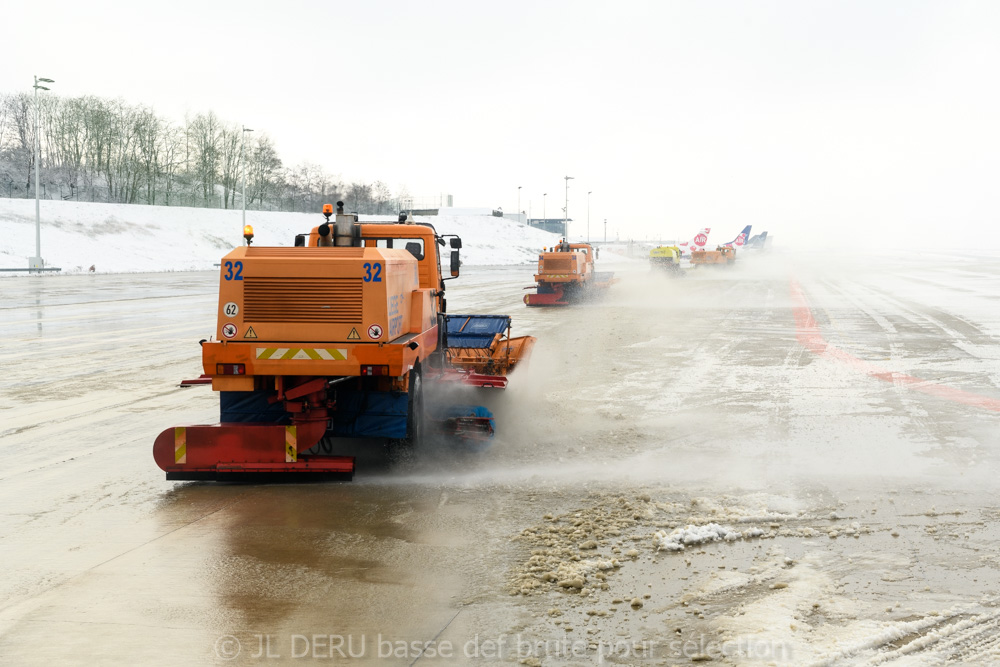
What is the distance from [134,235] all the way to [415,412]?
6292 cm

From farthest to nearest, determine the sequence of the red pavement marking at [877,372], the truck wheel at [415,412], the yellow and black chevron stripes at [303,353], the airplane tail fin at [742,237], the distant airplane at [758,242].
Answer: the distant airplane at [758,242] < the airplane tail fin at [742,237] < the red pavement marking at [877,372] < the truck wheel at [415,412] < the yellow and black chevron stripes at [303,353]

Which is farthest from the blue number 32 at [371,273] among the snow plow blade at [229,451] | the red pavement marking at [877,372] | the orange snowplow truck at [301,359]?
the red pavement marking at [877,372]

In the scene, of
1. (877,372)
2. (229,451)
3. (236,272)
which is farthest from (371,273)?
(877,372)

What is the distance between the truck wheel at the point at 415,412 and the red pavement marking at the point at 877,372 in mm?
7243

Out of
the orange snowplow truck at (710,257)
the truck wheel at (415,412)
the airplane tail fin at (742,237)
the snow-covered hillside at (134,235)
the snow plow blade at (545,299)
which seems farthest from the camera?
the airplane tail fin at (742,237)

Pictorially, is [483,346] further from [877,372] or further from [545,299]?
[545,299]

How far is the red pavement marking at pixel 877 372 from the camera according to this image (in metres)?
11.4

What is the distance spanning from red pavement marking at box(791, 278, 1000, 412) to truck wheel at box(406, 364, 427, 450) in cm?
724

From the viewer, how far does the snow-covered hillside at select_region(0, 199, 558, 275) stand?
52.9m

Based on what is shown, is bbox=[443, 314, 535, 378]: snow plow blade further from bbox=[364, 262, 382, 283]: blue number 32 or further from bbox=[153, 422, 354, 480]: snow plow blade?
bbox=[153, 422, 354, 480]: snow plow blade

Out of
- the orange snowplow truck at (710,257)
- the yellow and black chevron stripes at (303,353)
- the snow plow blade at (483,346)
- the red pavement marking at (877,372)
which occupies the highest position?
the orange snowplow truck at (710,257)

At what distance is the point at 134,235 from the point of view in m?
64.6

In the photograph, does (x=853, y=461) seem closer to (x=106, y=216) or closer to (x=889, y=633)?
(x=889, y=633)

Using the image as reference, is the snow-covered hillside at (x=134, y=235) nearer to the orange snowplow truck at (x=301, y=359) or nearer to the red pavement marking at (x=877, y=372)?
the red pavement marking at (x=877, y=372)
